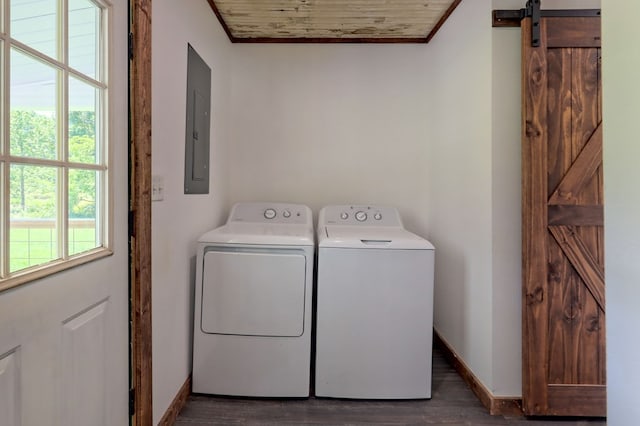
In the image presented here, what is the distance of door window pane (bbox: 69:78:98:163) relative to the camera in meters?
Result: 0.99

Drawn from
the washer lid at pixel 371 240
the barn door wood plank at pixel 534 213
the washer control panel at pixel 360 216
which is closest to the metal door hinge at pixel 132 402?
the washer lid at pixel 371 240

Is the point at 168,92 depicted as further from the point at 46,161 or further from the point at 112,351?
the point at 112,351

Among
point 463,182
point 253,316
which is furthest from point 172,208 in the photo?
point 463,182

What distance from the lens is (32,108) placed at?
33.5 inches

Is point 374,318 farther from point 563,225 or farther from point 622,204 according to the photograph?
point 622,204

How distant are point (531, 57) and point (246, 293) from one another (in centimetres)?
196

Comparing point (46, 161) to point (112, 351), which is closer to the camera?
point (46, 161)

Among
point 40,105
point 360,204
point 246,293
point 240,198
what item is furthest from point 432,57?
point 40,105

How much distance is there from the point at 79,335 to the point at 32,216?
1.30 feet

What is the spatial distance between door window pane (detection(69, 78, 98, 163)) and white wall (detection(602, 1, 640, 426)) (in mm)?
1577

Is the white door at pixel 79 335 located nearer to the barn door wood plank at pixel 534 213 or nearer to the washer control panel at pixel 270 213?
the washer control panel at pixel 270 213

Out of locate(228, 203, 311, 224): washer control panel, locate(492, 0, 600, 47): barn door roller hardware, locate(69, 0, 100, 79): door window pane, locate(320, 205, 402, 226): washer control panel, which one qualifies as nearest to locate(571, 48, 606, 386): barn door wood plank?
locate(492, 0, 600, 47): barn door roller hardware

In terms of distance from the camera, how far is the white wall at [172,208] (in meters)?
1.48

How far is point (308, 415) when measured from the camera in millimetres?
1776
